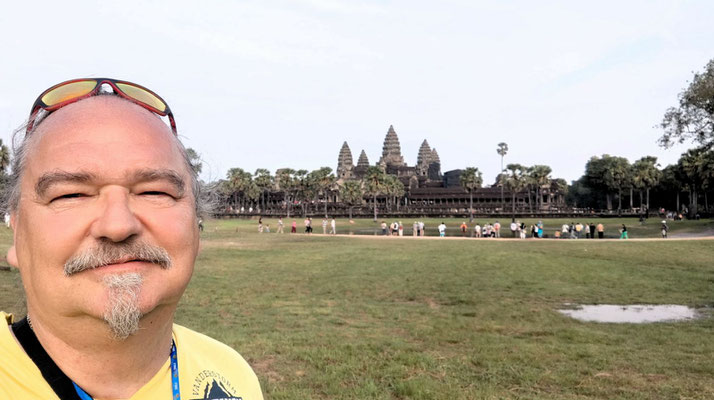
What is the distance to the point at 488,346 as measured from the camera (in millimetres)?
7930

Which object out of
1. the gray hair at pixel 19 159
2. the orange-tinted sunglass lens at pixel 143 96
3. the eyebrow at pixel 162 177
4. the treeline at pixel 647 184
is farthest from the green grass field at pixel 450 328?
the treeline at pixel 647 184

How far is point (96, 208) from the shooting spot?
1164mm

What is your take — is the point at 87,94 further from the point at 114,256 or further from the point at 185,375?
the point at 185,375

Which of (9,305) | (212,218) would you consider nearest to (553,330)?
(212,218)

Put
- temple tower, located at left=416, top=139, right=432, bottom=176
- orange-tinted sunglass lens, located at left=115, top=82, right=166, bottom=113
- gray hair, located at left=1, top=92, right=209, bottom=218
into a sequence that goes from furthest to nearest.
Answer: temple tower, located at left=416, top=139, right=432, bottom=176 < orange-tinted sunglass lens, located at left=115, top=82, right=166, bottom=113 < gray hair, located at left=1, top=92, right=209, bottom=218

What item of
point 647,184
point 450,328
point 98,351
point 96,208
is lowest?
point 450,328

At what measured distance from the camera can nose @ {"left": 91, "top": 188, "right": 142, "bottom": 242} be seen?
112 cm

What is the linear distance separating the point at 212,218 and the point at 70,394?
3.33 ft

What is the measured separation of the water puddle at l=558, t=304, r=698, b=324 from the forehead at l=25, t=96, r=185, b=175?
36.1ft

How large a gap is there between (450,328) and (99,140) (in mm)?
8794

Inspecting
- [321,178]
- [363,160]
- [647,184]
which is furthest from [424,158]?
[647,184]

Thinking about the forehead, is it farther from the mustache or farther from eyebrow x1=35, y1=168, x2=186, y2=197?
the mustache

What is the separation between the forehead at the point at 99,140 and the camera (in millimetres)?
1208

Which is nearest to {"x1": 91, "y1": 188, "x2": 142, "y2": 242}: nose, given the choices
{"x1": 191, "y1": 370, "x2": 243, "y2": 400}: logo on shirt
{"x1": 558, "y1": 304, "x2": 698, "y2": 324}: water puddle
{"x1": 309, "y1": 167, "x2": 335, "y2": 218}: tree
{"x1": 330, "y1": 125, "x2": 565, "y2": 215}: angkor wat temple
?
{"x1": 191, "y1": 370, "x2": 243, "y2": 400}: logo on shirt
